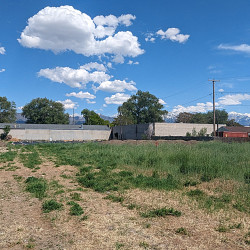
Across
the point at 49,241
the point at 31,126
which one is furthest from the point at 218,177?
the point at 31,126

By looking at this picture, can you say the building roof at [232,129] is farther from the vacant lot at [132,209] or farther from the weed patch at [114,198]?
the weed patch at [114,198]

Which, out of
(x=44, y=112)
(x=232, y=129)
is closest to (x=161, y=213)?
(x=232, y=129)

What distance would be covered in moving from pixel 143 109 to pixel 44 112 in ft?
124

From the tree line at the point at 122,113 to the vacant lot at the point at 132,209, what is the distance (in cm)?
7201

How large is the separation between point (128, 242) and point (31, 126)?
68.0 metres

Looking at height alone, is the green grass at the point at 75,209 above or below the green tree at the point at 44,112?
below

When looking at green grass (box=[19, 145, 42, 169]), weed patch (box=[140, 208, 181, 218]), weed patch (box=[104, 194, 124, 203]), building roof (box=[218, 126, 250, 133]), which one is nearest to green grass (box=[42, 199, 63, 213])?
weed patch (box=[104, 194, 124, 203])

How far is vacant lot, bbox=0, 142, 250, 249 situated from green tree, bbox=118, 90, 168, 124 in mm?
86457

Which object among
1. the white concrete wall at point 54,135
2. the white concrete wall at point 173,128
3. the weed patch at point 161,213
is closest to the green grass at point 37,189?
the weed patch at point 161,213

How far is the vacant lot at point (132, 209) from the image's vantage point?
4.67m

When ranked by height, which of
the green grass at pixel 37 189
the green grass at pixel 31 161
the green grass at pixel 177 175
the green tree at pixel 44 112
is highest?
the green tree at pixel 44 112

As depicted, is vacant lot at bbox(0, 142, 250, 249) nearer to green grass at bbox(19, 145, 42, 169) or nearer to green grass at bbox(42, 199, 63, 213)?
green grass at bbox(42, 199, 63, 213)

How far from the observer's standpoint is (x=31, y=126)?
67.6 m

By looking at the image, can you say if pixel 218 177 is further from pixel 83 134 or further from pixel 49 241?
pixel 83 134
